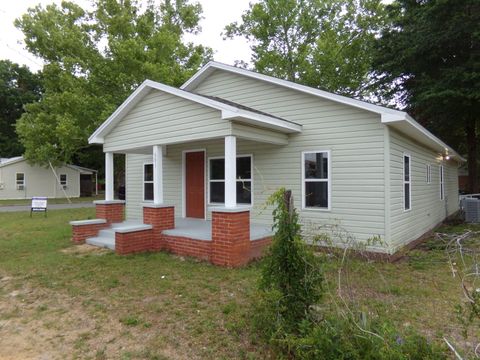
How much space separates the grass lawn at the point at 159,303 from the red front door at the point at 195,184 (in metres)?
2.85

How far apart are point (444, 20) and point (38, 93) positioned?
42.1m

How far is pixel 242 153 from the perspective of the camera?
29.5ft

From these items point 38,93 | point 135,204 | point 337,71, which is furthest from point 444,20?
point 38,93

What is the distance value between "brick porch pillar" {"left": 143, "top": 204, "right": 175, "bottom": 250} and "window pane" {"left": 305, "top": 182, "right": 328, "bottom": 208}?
333 centimetres

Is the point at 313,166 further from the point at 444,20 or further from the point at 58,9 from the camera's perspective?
the point at 58,9

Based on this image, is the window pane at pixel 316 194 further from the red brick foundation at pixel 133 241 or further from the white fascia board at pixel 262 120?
the red brick foundation at pixel 133 241

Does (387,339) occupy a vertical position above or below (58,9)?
below

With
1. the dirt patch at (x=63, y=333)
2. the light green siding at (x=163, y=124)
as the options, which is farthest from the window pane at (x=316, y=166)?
the dirt patch at (x=63, y=333)

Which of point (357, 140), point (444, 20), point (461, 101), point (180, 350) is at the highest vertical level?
point (444, 20)

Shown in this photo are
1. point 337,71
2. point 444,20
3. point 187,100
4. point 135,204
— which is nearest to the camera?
point 187,100

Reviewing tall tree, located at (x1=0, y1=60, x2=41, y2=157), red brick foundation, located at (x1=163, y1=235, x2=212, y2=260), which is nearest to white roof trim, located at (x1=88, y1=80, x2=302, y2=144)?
red brick foundation, located at (x1=163, y1=235, x2=212, y2=260)

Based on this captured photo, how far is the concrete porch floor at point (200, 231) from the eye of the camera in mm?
6992

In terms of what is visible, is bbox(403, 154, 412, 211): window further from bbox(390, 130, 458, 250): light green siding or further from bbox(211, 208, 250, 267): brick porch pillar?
bbox(211, 208, 250, 267): brick porch pillar

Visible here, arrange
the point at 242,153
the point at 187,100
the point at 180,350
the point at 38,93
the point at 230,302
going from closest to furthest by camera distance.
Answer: the point at 180,350 → the point at 230,302 → the point at 187,100 → the point at 242,153 → the point at 38,93
